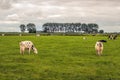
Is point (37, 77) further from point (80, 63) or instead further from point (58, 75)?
point (80, 63)

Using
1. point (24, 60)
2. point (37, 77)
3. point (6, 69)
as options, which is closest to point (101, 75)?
point (37, 77)

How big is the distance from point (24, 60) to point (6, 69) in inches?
179

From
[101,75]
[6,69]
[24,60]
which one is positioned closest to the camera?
[101,75]

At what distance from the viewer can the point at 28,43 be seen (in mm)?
32438

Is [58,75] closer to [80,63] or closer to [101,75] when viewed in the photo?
[101,75]

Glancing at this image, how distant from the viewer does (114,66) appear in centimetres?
2361

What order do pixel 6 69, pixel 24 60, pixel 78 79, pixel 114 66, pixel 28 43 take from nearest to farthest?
1. pixel 78 79
2. pixel 6 69
3. pixel 114 66
4. pixel 24 60
5. pixel 28 43

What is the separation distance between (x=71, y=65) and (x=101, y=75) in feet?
14.0

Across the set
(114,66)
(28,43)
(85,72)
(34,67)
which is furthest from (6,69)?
(28,43)

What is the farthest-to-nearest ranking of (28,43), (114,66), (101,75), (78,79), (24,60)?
(28,43) < (24,60) < (114,66) < (101,75) < (78,79)

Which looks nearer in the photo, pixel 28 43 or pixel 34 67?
pixel 34 67

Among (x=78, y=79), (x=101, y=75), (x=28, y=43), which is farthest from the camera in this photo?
(x=28, y=43)

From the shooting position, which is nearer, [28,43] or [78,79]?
[78,79]

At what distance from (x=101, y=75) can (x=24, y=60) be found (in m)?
8.60
